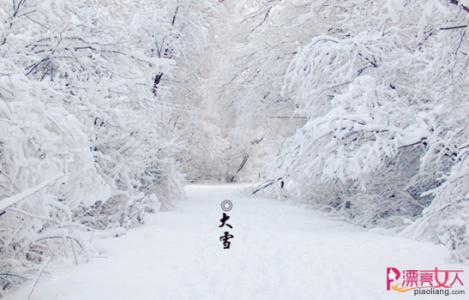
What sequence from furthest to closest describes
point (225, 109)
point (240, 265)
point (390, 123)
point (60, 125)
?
point (225, 109) < point (390, 123) < point (240, 265) < point (60, 125)

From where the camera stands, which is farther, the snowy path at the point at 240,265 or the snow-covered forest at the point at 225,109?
the snowy path at the point at 240,265

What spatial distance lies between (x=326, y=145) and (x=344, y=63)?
2683 millimetres

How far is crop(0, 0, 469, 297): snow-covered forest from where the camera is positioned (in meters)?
4.89

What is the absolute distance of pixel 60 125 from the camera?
4.76 m

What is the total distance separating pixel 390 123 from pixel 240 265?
4356 millimetres

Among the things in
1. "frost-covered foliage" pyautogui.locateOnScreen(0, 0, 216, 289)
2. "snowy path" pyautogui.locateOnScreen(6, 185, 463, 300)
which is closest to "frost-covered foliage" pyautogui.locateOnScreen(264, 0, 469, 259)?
"snowy path" pyautogui.locateOnScreen(6, 185, 463, 300)

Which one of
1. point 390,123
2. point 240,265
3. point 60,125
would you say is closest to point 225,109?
point 390,123

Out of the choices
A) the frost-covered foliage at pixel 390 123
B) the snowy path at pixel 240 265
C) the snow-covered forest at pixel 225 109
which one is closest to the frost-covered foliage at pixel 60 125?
the snow-covered forest at pixel 225 109

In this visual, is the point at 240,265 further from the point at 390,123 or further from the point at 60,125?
the point at 390,123

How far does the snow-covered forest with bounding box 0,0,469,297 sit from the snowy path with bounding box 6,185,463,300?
39 centimetres

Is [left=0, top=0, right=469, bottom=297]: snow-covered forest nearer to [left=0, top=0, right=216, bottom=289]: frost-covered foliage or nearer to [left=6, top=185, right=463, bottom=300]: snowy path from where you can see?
[left=0, top=0, right=216, bottom=289]: frost-covered foliage

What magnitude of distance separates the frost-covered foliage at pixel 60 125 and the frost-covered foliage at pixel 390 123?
3.13 meters

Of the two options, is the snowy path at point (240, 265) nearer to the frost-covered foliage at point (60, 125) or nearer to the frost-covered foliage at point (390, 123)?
the frost-covered foliage at point (60, 125)

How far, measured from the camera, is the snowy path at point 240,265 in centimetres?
534
